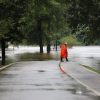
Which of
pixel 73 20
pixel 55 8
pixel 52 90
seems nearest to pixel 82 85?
pixel 52 90

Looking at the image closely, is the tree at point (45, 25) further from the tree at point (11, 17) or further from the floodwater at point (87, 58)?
the tree at point (11, 17)

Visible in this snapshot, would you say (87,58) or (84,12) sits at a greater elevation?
(84,12)

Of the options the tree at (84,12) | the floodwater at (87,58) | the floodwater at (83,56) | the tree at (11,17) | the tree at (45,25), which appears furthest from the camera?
the tree at (45,25)

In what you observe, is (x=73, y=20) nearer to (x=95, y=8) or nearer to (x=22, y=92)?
(x=95, y=8)

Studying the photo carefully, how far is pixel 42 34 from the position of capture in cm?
6275

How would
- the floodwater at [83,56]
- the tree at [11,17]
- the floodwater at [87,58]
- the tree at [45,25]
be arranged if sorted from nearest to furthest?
the tree at [11,17] < the floodwater at [87,58] < the floodwater at [83,56] < the tree at [45,25]

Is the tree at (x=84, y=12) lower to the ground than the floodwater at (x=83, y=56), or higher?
higher

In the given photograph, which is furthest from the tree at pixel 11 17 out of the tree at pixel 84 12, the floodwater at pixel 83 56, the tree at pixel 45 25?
the tree at pixel 45 25

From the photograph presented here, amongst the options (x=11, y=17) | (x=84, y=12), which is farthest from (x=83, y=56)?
(x=84, y=12)

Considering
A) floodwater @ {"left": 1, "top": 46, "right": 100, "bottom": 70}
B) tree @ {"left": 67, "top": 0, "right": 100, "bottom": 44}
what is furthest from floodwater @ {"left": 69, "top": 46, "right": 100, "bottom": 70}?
tree @ {"left": 67, "top": 0, "right": 100, "bottom": 44}

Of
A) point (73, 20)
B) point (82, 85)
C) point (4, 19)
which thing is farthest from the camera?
point (4, 19)

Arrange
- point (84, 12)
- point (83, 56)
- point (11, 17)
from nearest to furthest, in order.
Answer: point (84, 12) < point (11, 17) < point (83, 56)

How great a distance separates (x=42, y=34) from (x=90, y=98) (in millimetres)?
48624

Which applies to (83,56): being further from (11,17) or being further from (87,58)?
(11,17)
